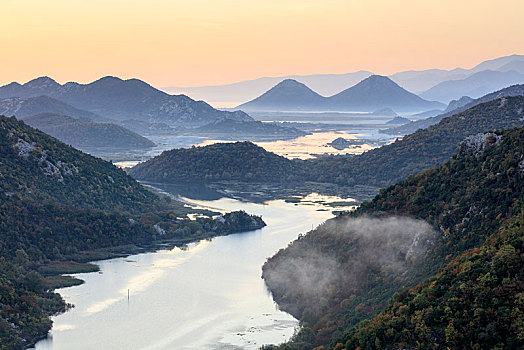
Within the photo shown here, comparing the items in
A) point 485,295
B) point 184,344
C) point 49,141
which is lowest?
point 184,344

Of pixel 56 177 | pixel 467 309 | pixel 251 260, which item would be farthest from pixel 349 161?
pixel 467 309

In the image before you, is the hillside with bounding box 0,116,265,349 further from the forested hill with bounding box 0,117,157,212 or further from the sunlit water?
the sunlit water

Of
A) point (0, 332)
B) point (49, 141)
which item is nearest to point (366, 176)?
point (49, 141)

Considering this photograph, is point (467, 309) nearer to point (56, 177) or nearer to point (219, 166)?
point (56, 177)

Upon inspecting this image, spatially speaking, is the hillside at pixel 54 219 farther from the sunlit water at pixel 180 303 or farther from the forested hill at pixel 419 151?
the forested hill at pixel 419 151

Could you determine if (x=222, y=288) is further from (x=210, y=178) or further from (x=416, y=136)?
(x=416, y=136)

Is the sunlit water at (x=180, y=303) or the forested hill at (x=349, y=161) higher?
the forested hill at (x=349, y=161)

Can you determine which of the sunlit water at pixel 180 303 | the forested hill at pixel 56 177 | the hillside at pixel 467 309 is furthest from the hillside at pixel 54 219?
the hillside at pixel 467 309
